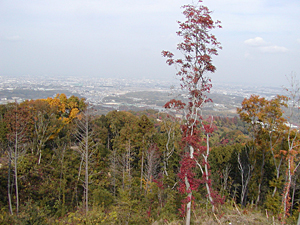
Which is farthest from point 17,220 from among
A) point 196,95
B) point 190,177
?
point 196,95

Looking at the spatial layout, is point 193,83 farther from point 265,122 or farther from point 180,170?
point 265,122

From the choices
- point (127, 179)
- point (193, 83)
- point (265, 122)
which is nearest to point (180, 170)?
point (193, 83)

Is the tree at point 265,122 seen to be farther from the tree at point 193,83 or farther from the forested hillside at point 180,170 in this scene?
the tree at point 193,83

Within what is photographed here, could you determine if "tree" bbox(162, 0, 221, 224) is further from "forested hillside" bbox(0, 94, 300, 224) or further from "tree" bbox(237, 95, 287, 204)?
"tree" bbox(237, 95, 287, 204)

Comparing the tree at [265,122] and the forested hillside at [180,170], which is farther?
the tree at [265,122]

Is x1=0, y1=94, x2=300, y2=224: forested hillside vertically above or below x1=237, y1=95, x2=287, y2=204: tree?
below

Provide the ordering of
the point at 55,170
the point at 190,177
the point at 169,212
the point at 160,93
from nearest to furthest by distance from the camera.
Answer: the point at 190,177, the point at 169,212, the point at 55,170, the point at 160,93

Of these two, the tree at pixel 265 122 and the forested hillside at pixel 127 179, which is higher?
the tree at pixel 265 122

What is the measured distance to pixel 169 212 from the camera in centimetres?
836

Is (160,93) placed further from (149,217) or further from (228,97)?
(149,217)

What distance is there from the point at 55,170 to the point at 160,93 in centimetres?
8146

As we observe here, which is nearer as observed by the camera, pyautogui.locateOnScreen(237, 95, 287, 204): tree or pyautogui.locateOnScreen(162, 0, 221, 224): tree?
pyautogui.locateOnScreen(162, 0, 221, 224): tree

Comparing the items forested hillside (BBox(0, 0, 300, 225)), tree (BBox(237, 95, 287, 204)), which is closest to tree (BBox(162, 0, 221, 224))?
forested hillside (BBox(0, 0, 300, 225))

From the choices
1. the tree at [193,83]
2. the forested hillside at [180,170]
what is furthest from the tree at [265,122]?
the tree at [193,83]
